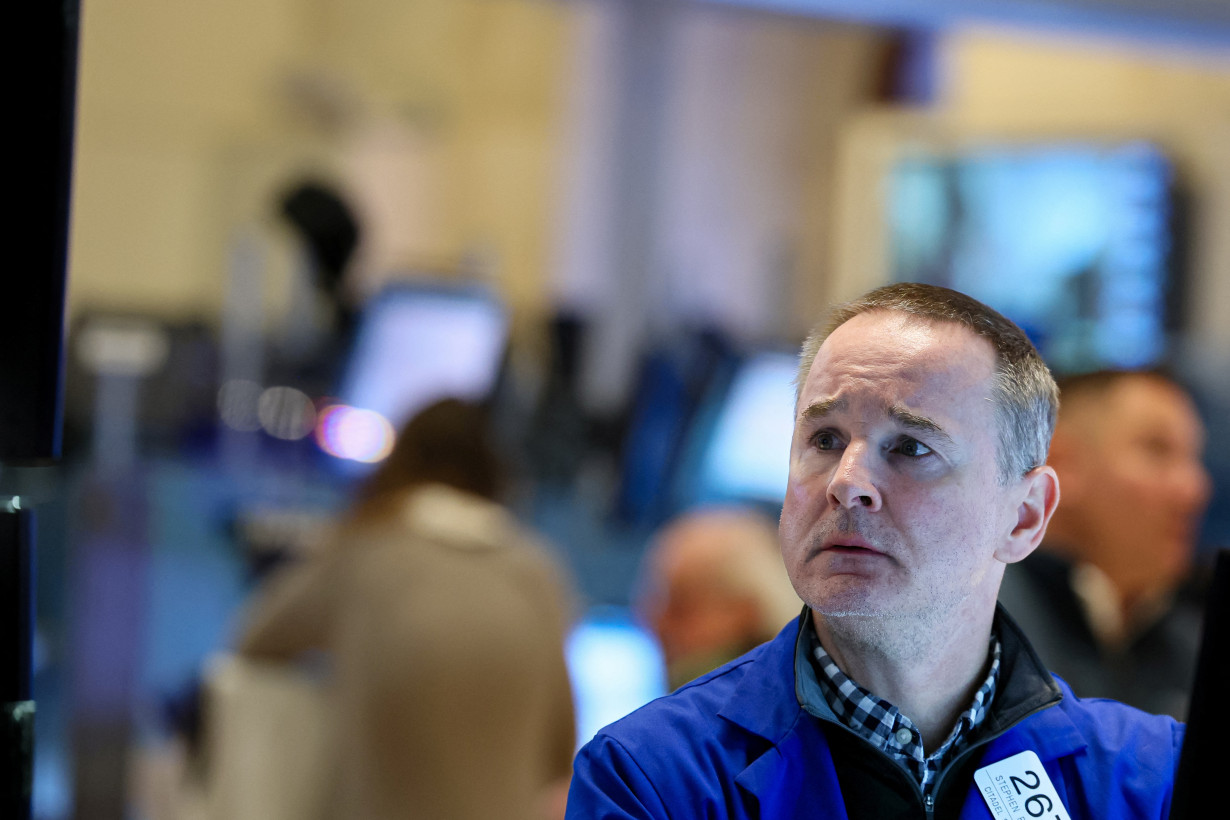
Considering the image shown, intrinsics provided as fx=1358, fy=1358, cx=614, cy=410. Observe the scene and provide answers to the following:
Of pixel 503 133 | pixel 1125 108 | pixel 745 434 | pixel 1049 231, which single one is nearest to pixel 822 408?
pixel 745 434

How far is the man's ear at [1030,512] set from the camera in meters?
1.00

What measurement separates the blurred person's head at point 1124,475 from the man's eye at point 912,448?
1.10 metres

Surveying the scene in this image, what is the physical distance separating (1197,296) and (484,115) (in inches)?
169

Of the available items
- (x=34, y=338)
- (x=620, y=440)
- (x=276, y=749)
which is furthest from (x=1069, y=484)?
(x=620, y=440)

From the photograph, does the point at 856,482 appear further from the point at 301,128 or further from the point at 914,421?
the point at 301,128

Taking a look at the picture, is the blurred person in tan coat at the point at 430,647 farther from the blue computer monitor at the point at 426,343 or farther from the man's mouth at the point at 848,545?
the man's mouth at the point at 848,545

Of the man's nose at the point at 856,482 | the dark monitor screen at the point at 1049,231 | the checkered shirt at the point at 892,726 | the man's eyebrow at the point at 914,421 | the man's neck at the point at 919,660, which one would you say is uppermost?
the dark monitor screen at the point at 1049,231

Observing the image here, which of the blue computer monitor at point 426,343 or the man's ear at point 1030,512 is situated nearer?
the man's ear at point 1030,512

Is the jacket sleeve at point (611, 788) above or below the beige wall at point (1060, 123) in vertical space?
below

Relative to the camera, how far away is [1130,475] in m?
2.02

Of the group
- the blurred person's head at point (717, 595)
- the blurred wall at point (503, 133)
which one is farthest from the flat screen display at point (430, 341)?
the blurred wall at point (503, 133)

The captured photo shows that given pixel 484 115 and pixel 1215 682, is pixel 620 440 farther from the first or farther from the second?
pixel 484 115

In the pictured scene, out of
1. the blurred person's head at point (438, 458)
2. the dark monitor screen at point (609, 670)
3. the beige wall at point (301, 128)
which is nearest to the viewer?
the blurred person's head at point (438, 458)

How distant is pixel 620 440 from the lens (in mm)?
3836
